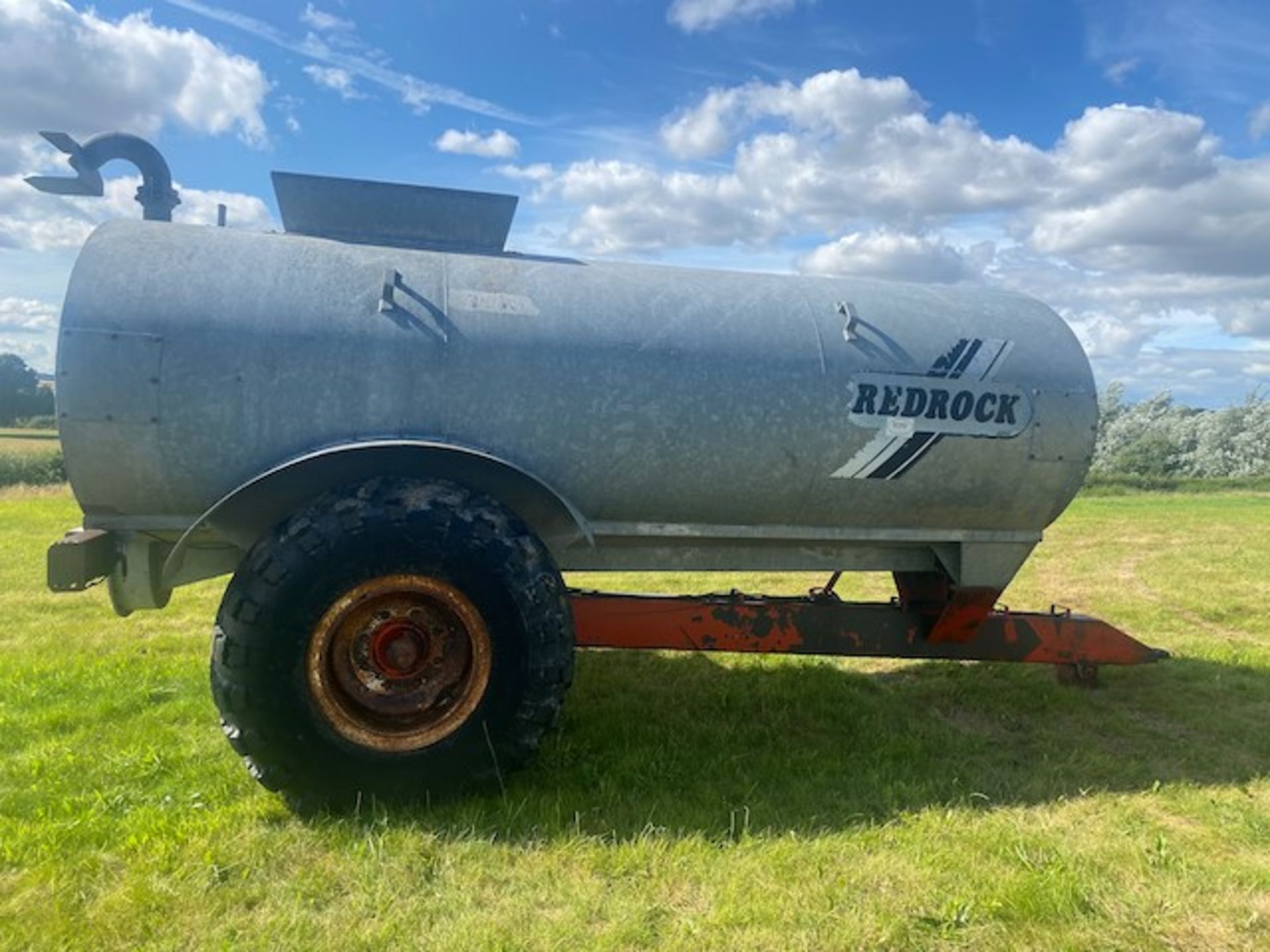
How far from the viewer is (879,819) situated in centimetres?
374

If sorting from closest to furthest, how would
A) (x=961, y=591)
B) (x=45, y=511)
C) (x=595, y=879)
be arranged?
(x=595, y=879) → (x=961, y=591) → (x=45, y=511)

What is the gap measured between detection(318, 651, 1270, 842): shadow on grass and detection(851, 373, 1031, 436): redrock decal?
1.63 metres

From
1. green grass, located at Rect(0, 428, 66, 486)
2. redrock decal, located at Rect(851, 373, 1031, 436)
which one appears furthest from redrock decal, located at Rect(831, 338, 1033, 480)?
green grass, located at Rect(0, 428, 66, 486)

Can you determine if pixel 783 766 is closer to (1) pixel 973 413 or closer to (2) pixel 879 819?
(2) pixel 879 819

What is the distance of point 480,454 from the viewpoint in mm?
3777

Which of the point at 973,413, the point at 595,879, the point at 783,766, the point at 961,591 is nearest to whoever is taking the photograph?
the point at 595,879

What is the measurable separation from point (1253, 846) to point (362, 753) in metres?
3.59

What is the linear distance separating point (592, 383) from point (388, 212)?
147 centimetres

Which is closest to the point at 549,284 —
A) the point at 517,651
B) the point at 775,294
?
the point at 775,294

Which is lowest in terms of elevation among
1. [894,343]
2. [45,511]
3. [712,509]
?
[45,511]

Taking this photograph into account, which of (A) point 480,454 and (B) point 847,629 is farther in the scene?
(B) point 847,629

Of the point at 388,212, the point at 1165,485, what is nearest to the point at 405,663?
the point at 388,212

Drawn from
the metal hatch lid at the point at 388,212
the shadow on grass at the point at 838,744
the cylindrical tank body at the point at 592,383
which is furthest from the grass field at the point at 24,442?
the shadow on grass at the point at 838,744

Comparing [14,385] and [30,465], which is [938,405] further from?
[14,385]
